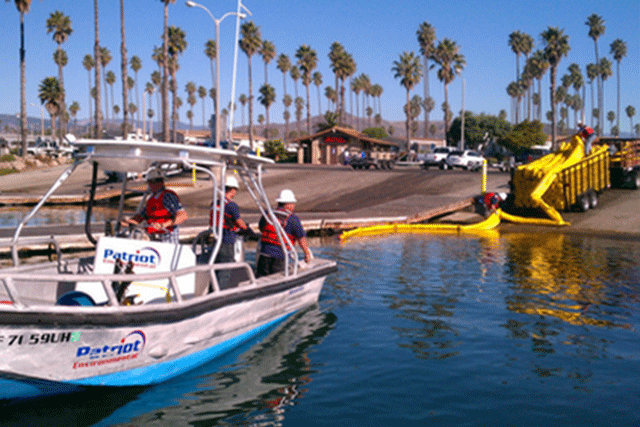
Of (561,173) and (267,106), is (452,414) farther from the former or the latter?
(267,106)

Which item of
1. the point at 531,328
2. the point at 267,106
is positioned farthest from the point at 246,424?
the point at 267,106

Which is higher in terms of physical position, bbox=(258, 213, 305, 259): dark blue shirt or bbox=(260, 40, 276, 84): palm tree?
bbox=(260, 40, 276, 84): palm tree

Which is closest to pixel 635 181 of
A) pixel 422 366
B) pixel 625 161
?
pixel 625 161

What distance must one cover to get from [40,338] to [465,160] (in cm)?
4367

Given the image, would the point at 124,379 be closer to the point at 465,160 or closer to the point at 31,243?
the point at 31,243

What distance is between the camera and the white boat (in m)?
5.88

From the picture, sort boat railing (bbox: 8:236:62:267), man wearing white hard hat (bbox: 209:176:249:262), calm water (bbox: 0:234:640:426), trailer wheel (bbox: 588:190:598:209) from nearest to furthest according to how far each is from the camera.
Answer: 1. calm water (bbox: 0:234:640:426)
2. boat railing (bbox: 8:236:62:267)
3. man wearing white hard hat (bbox: 209:176:249:262)
4. trailer wheel (bbox: 588:190:598:209)

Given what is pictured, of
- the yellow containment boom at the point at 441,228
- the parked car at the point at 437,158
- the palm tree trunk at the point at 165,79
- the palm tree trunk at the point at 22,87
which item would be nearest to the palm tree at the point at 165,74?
the palm tree trunk at the point at 165,79

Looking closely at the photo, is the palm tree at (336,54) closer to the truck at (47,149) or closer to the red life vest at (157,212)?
the truck at (47,149)

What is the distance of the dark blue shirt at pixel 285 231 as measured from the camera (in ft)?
31.6

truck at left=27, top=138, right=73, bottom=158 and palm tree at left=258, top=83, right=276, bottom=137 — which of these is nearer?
truck at left=27, top=138, right=73, bottom=158

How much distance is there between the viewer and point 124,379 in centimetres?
661

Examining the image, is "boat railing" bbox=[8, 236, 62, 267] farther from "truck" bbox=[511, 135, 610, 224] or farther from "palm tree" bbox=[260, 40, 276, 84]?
"palm tree" bbox=[260, 40, 276, 84]

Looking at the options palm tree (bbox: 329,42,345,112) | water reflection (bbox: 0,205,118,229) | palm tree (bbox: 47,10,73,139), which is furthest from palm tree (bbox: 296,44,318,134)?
water reflection (bbox: 0,205,118,229)
